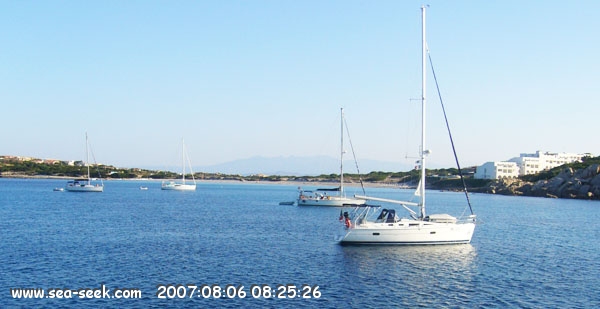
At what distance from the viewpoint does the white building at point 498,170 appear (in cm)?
18300

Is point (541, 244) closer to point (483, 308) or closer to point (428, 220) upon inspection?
Result: point (428, 220)

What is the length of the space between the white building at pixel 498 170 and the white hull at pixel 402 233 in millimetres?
150489

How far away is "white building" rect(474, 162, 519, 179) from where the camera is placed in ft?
600

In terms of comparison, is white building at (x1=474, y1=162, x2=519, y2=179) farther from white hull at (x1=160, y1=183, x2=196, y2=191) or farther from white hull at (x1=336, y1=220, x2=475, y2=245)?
white hull at (x1=336, y1=220, x2=475, y2=245)

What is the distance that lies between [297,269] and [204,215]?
3777 centimetres

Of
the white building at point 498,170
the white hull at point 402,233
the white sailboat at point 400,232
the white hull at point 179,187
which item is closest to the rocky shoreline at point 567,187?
the white building at point 498,170

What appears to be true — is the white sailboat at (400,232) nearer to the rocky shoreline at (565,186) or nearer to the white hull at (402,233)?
the white hull at (402,233)

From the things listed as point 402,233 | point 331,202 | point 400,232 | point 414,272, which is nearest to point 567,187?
point 331,202

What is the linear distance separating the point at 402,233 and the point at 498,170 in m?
154

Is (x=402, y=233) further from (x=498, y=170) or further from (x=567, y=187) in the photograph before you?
(x=498, y=170)

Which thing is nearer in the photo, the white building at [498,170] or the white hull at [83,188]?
the white hull at [83,188]

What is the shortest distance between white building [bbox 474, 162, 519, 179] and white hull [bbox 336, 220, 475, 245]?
5925 inches

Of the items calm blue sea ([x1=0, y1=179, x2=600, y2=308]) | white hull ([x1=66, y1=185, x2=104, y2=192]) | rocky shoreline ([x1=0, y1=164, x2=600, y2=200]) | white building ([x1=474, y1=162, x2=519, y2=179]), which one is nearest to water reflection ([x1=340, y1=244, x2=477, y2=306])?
calm blue sea ([x1=0, y1=179, x2=600, y2=308])

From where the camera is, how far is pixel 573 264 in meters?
37.0
